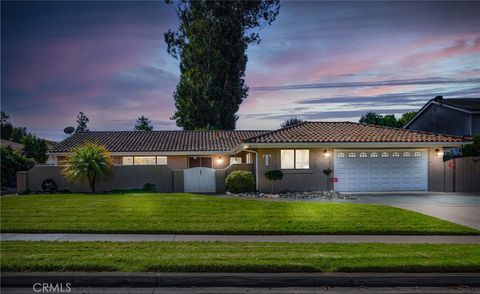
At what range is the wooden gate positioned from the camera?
25.2 m

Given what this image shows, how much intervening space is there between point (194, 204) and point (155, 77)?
696 inches

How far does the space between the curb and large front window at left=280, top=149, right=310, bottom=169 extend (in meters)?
16.1

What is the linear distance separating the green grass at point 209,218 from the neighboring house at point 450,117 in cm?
2104

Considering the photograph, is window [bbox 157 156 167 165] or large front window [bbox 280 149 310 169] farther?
window [bbox 157 156 167 165]

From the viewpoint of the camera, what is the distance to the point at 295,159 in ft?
76.9

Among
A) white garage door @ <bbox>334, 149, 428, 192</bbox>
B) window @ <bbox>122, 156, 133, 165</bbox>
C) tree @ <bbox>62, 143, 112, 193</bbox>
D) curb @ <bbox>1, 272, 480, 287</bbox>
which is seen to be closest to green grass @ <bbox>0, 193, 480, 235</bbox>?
curb @ <bbox>1, 272, 480, 287</bbox>

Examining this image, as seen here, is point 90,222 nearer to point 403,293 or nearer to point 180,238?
point 180,238

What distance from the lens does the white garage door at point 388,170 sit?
77.8 ft

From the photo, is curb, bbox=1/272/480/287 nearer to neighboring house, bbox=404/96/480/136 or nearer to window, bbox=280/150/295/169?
window, bbox=280/150/295/169

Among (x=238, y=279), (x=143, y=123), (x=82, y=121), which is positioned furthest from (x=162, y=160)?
(x=82, y=121)

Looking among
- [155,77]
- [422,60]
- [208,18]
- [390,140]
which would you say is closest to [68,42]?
[155,77]

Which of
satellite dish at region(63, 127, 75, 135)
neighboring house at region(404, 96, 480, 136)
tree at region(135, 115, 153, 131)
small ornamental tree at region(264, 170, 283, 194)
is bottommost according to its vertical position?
small ornamental tree at region(264, 170, 283, 194)

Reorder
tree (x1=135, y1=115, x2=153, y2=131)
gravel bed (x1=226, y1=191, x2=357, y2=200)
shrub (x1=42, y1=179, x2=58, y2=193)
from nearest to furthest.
→ 1. gravel bed (x1=226, y1=191, x2=357, y2=200)
2. shrub (x1=42, y1=179, x2=58, y2=193)
3. tree (x1=135, y1=115, x2=153, y2=131)

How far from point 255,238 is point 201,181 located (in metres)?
14.8
